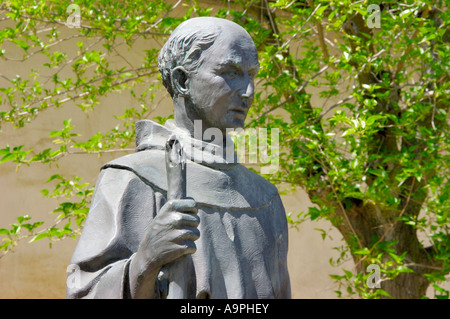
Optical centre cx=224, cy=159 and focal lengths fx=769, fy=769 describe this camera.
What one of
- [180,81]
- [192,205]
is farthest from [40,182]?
[192,205]

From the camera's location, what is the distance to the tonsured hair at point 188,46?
7.82 ft

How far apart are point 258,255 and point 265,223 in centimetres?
13

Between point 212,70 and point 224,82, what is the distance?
0.17ft

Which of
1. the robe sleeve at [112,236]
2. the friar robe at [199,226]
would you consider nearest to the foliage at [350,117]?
the friar robe at [199,226]

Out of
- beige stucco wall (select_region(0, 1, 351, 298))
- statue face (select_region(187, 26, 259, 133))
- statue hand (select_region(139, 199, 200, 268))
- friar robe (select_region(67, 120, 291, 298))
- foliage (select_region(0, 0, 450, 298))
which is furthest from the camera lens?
beige stucco wall (select_region(0, 1, 351, 298))

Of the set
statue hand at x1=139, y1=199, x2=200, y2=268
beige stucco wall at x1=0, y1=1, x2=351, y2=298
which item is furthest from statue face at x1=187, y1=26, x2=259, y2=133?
beige stucco wall at x1=0, y1=1, x2=351, y2=298

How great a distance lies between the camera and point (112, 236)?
2203 millimetres

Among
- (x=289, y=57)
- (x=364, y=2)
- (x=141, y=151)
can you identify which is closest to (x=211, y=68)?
(x=141, y=151)

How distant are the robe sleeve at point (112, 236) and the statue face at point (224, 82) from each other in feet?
1.03

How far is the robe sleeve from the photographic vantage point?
2.16 metres

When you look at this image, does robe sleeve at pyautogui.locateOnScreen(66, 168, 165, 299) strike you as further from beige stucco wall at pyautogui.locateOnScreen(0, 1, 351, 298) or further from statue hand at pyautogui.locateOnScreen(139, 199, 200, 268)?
beige stucco wall at pyautogui.locateOnScreen(0, 1, 351, 298)

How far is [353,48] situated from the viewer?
5.46 metres

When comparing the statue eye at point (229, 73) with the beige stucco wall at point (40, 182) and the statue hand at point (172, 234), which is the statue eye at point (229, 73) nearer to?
the statue hand at point (172, 234)

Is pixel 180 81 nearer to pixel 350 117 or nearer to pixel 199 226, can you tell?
pixel 199 226
